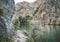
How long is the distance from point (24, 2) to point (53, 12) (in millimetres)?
75078

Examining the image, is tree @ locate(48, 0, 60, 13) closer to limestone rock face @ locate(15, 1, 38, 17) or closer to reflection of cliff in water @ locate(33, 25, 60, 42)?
limestone rock face @ locate(15, 1, 38, 17)

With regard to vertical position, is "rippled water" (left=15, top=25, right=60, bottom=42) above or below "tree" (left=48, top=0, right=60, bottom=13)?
below

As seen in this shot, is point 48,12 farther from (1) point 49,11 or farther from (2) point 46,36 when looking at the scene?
(2) point 46,36

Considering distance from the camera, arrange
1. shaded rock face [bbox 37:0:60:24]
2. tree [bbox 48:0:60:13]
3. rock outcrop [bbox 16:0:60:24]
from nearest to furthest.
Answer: rock outcrop [bbox 16:0:60:24], shaded rock face [bbox 37:0:60:24], tree [bbox 48:0:60:13]

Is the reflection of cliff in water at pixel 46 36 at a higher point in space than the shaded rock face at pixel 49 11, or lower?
lower

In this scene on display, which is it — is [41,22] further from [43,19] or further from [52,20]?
[52,20]

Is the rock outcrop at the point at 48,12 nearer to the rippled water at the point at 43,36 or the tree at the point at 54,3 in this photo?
the tree at the point at 54,3

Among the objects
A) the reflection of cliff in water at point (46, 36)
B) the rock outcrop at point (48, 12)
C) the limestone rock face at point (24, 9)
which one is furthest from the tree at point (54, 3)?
the reflection of cliff in water at point (46, 36)

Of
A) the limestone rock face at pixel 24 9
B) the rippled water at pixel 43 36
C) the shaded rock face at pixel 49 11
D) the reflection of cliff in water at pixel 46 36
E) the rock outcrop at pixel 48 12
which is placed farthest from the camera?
the limestone rock face at pixel 24 9

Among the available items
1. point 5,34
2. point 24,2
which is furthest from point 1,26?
point 24,2

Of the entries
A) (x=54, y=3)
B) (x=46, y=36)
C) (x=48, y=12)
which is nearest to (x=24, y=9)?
(x=48, y=12)

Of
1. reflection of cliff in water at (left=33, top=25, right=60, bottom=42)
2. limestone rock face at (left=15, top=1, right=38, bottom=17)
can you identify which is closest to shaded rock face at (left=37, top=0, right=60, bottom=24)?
limestone rock face at (left=15, top=1, right=38, bottom=17)

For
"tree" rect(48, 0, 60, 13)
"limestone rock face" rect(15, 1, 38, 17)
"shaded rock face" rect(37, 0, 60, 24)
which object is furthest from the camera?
"limestone rock face" rect(15, 1, 38, 17)

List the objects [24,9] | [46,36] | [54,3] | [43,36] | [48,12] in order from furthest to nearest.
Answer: [24,9] → [54,3] → [48,12] → [46,36] → [43,36]
